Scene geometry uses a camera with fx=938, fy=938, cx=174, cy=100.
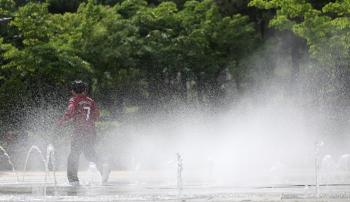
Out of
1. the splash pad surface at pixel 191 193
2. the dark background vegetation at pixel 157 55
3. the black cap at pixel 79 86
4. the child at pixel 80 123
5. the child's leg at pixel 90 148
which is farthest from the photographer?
the dark background vegetation at pixel 157 55

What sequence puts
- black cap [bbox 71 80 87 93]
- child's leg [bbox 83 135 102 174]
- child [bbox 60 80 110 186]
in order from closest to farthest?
black cap [bbox 71 80 87 93], child [bbox 60 80 110 186], child's leg [bbox 83 135 102 174]

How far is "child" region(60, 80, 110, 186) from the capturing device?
14281 millimetres

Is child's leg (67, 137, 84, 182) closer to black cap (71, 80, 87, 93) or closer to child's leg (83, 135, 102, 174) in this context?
child's leg (83, 135, 102, 174)

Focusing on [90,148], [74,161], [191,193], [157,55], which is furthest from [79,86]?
[157,55]

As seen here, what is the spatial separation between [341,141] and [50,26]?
9551mm

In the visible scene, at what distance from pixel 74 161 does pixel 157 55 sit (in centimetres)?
1683

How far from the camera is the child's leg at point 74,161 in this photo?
14266mm

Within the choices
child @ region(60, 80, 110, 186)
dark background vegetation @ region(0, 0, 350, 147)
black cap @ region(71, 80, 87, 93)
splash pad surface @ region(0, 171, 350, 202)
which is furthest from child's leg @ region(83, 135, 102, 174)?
dark background vegetation @ region(0, 0, 350, 147)

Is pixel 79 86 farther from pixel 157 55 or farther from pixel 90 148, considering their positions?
pixel 157 55

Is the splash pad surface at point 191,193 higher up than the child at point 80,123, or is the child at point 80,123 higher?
the child at point 80,123

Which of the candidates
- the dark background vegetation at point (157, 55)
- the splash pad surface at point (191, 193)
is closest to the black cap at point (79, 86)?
the splash pad surface at point (191, 193)

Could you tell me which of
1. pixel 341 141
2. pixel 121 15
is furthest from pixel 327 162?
pixel 121 15

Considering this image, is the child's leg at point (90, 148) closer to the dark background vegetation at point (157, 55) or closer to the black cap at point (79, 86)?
the black cap at point (79, 86)

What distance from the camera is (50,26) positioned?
28484mm
